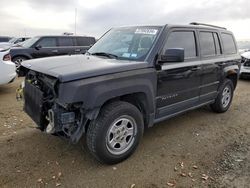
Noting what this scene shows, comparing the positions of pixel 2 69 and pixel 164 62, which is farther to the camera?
pixel 2 69

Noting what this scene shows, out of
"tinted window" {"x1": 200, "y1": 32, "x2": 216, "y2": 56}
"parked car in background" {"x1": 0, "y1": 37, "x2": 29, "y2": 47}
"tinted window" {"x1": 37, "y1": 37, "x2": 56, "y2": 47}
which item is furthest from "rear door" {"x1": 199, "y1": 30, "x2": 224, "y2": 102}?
"parked car in background" {"x1": 0, "y1": 37, "x2": 29, "y2": 47}

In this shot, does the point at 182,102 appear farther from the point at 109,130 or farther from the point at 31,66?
the point at 31,66

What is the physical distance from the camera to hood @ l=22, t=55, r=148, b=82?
3.12m

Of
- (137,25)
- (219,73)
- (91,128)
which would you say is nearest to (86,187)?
(91,128)

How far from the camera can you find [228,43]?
5.83m

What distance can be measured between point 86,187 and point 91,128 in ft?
2.24

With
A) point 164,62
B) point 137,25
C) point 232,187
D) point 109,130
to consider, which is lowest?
point 232,187

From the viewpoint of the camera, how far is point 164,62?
13.0 feet

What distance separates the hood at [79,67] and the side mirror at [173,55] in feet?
1.05

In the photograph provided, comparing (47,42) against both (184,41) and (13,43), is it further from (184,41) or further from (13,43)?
(184,41)

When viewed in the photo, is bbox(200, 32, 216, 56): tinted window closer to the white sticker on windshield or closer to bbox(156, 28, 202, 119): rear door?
bbox(156, 28, 202, 119): rear door

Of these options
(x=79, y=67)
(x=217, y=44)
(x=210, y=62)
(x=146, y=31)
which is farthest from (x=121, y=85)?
(x=217, y=44)

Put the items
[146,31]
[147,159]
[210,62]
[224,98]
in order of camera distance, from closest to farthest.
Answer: [147,159], [146,31], [210,62], [224,98]

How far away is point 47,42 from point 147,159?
933cm
